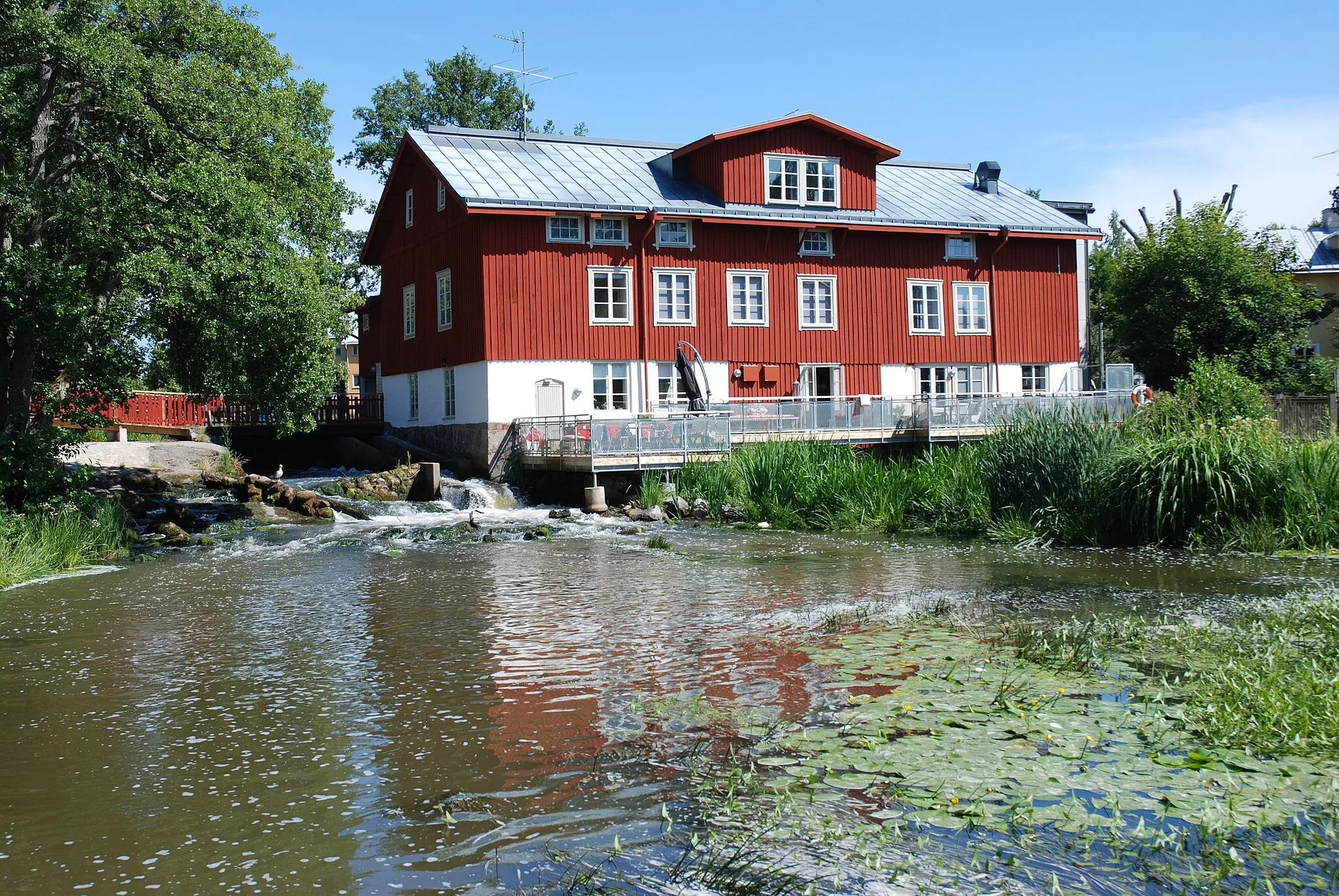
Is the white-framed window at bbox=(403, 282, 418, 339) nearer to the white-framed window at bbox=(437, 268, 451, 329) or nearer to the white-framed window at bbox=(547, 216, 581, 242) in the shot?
the white-framed window at bbox=(437, 268, 451, 329)

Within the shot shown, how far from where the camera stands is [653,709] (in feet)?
24.1

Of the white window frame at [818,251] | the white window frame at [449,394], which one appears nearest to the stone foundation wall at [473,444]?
the white window frame at [449,394]

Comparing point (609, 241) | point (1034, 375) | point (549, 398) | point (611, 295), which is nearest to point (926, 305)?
point (1034, 375)

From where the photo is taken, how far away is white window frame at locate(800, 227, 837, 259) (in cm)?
3262

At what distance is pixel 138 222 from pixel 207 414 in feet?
54.7

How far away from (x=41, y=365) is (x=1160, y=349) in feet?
105

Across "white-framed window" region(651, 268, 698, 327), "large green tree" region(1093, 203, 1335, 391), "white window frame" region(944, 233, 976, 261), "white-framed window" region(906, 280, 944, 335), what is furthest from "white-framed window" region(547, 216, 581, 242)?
"large green tree" region(1093, 203, 1335, 391)

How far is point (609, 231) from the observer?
30344 mm

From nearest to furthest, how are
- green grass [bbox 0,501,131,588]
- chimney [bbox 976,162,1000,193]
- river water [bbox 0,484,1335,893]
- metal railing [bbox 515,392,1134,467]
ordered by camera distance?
river water [bbox 0,484,1335,893], green grass [bbox 0,501,131,588], metal railing [bbox 515,392,1134,467], chimney [bbox 976,162,1000,193]

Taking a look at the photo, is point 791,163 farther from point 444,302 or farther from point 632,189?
point 444,302

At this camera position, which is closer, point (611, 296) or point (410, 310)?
point (611, 296)

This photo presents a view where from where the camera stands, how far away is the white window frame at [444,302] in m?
31.2

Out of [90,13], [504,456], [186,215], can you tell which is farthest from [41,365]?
[504,456]

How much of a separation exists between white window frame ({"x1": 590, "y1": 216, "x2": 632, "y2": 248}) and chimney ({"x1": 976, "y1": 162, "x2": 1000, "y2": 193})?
46.8 ft
